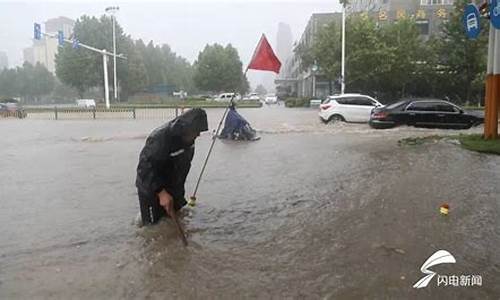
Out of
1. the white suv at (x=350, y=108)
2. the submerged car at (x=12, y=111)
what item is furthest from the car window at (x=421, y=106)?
the submerged car at (x=12, y=111)

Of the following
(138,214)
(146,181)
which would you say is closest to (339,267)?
(146,181)

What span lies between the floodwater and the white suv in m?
10.7

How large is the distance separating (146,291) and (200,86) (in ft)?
225

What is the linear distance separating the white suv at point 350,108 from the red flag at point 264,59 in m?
14.1

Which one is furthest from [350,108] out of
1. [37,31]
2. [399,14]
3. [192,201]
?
[399,14]

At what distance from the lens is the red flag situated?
29.2 ft

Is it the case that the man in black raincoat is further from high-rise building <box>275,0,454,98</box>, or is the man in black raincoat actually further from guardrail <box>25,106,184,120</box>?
high-rise building <box>275,0,454,98</box>

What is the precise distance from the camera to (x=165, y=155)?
5.79 metres

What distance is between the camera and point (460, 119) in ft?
62.4

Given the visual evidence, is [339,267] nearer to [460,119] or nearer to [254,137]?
[254,137]

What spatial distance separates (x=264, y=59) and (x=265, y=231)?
381 cm

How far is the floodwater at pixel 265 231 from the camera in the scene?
4.63 metres

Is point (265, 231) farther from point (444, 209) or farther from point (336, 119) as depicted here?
point (336, 119)

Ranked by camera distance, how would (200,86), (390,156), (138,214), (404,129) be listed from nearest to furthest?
(138,214) < (390,156) < (404,129) < (200,86)
